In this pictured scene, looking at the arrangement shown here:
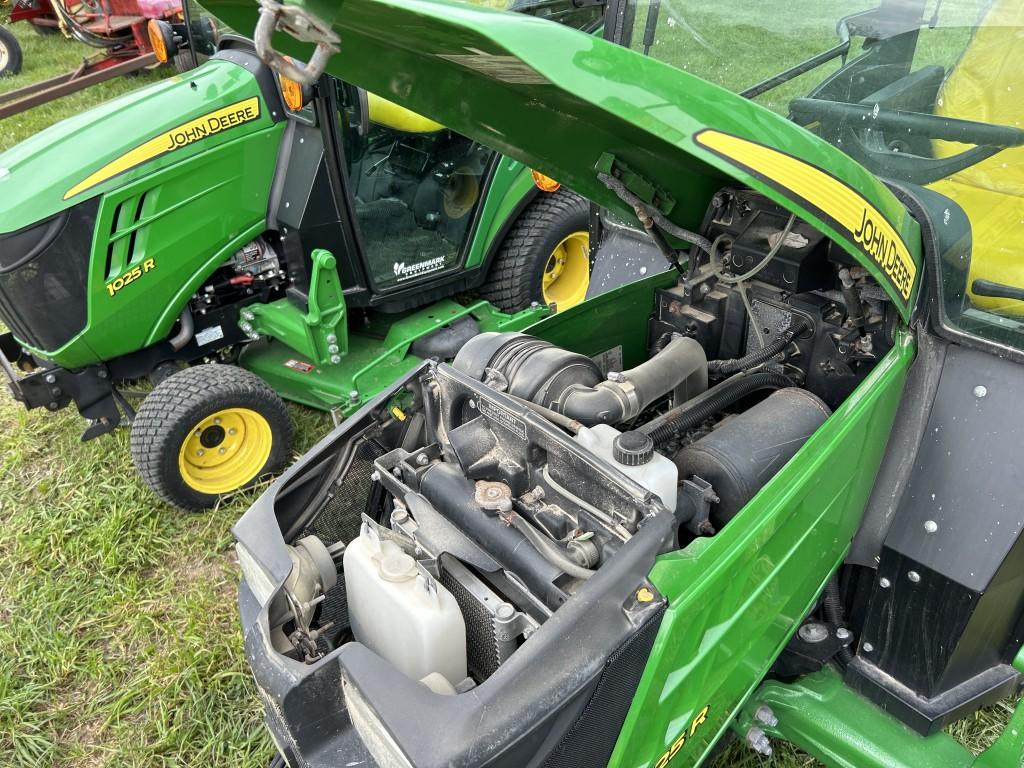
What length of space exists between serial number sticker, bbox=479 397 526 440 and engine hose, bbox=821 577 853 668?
2.72 feet

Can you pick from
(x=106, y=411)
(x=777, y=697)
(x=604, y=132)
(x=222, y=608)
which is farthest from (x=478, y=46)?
(x=106, y=411)

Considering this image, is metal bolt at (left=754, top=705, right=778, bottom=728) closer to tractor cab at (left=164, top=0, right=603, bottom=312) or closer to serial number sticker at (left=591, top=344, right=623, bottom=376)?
serial number sticker at (left=591, top=344, right=623, bottom=376)

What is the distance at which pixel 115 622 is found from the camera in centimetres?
246

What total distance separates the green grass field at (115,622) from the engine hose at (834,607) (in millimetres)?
386

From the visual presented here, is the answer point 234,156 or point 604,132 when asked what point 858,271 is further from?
point 234,156

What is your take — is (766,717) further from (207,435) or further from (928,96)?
(207,435)

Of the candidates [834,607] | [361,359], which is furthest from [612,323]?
[361,359]

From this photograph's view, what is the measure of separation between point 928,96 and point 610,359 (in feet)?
3.09

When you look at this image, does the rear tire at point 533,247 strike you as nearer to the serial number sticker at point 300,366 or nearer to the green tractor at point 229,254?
the green tractor at point 229,254

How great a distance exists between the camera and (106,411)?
2.95 metres

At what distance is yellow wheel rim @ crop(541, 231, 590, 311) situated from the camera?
401cm

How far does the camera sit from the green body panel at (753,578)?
1183 millimetres

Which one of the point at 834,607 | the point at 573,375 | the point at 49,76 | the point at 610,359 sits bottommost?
the point at 49,76

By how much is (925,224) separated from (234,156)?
240cm
